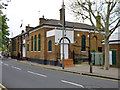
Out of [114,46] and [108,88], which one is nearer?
[108,88]

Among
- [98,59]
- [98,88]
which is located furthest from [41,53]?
[98,88]

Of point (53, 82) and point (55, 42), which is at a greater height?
point (55, 42)

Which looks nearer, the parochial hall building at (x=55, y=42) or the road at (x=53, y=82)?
the road at (x=53, y=82)

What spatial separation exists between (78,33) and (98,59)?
8143 millimetres

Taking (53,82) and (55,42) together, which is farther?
(55,42)

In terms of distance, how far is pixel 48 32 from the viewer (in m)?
24.3

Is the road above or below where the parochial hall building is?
below

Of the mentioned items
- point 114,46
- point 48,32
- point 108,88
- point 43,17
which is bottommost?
point 108,88

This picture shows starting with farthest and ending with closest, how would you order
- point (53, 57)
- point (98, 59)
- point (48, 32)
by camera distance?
point (48, 32)
point (53, 57)
point (98, 59)

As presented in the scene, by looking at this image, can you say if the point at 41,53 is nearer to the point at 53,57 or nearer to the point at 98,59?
the point at 53,57

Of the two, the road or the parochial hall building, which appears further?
the parochial hall building

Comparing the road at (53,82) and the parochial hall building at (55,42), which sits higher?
the parochial hall building at (55,42)

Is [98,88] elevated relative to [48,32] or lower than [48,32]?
lower

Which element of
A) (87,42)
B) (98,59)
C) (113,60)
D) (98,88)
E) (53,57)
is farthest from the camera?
(87,42)
